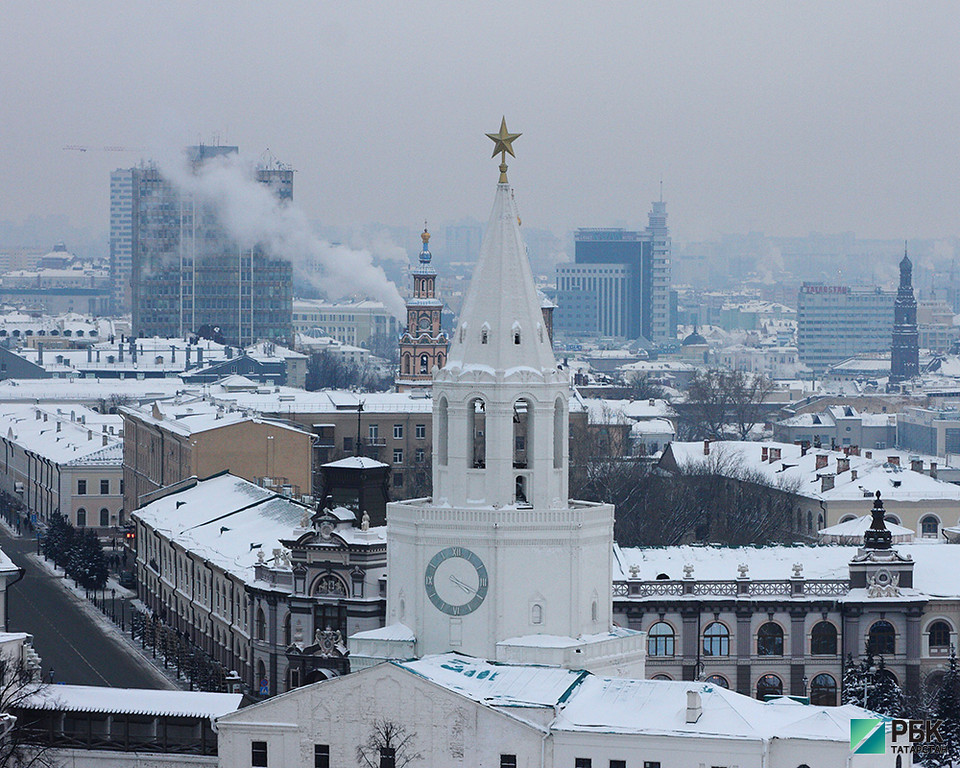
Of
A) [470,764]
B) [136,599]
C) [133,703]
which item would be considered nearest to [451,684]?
[470,764]

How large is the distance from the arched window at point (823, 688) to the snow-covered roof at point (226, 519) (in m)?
16.6

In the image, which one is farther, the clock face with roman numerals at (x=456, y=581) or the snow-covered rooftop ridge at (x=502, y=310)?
the snow-covered rooftop ridge at (x=502, y=310)

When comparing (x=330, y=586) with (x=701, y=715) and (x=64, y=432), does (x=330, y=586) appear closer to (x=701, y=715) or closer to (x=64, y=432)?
(x=701, y=715)

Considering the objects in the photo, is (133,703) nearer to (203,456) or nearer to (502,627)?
(502,627)

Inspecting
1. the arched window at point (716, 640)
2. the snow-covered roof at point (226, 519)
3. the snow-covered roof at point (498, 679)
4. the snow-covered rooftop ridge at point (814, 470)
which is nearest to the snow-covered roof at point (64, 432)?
the snow-covered roof at point (226, 519)

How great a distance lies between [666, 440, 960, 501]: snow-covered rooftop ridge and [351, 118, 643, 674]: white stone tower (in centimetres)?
5990

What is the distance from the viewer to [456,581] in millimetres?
58344

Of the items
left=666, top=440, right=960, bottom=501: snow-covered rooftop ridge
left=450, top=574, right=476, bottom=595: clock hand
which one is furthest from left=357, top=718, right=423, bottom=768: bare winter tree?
left=666, top=440, right=960, bottom=501: snow-covered rooftop ridge

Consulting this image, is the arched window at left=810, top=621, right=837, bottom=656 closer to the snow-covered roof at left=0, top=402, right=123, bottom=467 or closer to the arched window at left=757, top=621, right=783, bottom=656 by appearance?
the arched window at left=757, top=621, right=783, bottom=656

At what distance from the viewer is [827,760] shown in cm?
5328

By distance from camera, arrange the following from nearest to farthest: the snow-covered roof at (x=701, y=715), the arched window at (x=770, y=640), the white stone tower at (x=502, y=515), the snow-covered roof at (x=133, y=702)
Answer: the snow-covered roof at (x=701, y=715) → the white stone tower at (x=502, y=515) → the snow-covered roof at (x=133, y=702) → the arched window at (x=770, y=640)

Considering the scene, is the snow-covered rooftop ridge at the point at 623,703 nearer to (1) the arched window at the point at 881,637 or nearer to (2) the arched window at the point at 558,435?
(2) the arched window at the point at 558,435

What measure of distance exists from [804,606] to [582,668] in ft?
86.5

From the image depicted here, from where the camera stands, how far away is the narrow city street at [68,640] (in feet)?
295
